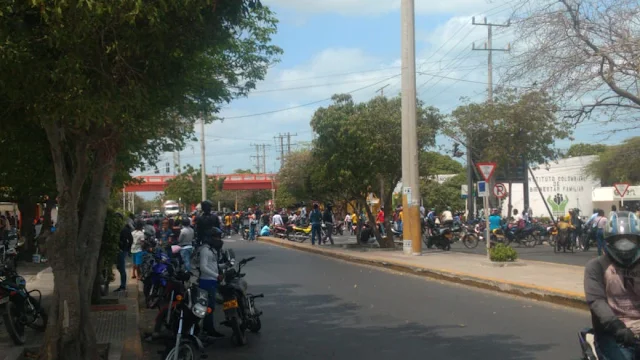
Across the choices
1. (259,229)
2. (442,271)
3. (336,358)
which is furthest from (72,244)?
(259,229)

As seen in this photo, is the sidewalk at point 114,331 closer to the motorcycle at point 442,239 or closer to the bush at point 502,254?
the bush at point 502,254

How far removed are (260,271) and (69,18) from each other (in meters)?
14.6

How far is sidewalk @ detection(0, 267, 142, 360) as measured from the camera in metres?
8.84

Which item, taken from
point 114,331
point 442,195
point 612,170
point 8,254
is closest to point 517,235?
point 612,170

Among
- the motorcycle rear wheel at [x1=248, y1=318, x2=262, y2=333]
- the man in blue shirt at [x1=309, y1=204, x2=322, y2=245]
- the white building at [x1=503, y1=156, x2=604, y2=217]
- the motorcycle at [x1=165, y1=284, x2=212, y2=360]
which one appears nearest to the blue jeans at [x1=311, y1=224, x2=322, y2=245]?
the man in blue shirt at [x1=309, y1=204, x2=322, y2=245]

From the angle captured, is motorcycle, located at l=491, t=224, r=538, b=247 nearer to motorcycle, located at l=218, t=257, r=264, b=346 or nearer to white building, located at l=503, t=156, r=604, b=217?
motorcycle, located at l=218, t=257, r=264, b=346

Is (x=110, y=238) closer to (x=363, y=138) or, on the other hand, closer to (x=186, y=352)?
(x=186, y=352)

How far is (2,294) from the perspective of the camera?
979cm

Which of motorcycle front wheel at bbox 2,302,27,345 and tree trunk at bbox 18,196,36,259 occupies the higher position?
tree trunk at bbox 18,196,36,259

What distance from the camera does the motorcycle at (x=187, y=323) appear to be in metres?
7.49

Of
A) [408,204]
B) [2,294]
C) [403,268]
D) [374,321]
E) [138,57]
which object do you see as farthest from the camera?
[408,204]

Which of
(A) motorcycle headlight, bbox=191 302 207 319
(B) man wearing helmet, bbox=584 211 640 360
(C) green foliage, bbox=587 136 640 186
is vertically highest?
(C) green foliage, bbox=587 136 640 186

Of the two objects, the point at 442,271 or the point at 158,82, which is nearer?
the point at 158,82

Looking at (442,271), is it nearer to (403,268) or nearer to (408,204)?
(403,268)
